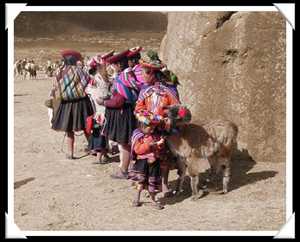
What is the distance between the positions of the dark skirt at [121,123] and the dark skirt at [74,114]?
1.14 m

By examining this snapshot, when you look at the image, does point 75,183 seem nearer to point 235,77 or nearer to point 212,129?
point 212,129

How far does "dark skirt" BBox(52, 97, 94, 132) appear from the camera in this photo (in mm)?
7605

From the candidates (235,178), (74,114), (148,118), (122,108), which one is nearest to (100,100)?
(122,108)

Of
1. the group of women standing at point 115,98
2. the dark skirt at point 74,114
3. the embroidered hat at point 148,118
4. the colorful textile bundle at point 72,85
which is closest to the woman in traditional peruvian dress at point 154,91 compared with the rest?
the group of women standing at point 115,98

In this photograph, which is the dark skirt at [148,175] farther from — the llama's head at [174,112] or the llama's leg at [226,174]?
the llama's leg at [226,174]

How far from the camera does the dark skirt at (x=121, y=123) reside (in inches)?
256

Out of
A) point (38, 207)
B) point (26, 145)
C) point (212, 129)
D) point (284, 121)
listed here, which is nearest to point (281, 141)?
point (284, 121)

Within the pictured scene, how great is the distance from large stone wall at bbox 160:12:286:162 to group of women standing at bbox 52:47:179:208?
1.39m

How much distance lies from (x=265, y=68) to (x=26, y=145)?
525 centimetres

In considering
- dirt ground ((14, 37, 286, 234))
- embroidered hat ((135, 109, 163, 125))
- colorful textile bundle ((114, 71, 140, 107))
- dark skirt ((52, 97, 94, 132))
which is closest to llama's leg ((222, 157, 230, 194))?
dirt ground ((14, 37, 286, 234))

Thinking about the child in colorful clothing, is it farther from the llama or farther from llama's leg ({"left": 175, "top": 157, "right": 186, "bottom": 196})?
llama's leg ({"left": 175, "top": 157, "right": 186, "bottom": 196})

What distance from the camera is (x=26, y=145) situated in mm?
9039

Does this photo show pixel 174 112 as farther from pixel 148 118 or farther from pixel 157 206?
pixel 157 206

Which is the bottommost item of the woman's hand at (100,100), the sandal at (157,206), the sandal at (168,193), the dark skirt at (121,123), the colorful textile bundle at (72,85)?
the sandal at (157,206)
